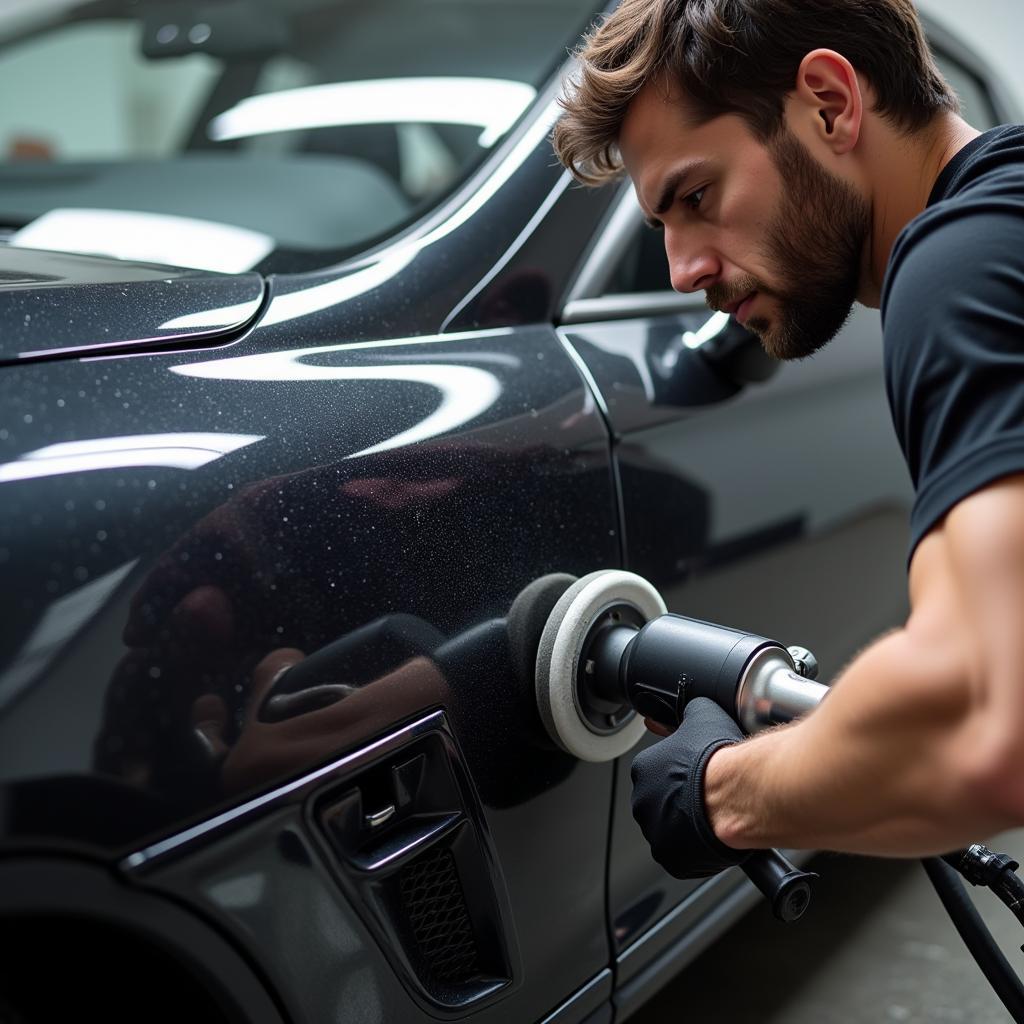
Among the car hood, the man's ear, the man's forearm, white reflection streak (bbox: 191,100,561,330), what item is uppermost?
the man's ear

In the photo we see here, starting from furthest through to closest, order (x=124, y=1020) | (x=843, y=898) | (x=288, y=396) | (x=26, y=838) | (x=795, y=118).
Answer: (x=843, y=898) → (x=795, y=118) → (x=288, y=396) → (x=124, y=1020) → (x=26, y=838)

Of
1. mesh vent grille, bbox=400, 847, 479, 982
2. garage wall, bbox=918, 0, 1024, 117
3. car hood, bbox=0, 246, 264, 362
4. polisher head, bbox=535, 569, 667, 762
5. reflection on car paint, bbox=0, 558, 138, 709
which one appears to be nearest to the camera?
reflection on car paint, bbox=0, 558, 138, 709

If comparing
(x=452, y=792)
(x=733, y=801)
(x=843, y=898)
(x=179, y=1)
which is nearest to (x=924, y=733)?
(x=733, y=801)

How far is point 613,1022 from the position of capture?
1244 millimetres

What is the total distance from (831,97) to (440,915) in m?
0.84

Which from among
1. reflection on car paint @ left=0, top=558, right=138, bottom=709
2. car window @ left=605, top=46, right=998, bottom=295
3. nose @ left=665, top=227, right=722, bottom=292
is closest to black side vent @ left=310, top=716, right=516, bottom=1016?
reflection on car paint @ left=0, top=558, right=138, bottom=709

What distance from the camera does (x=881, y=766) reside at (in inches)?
32.1

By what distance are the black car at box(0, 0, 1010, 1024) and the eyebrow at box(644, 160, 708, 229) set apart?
143 millimetres

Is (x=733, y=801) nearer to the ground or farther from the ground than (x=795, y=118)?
nearer to the ground

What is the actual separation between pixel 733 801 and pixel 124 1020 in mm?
490

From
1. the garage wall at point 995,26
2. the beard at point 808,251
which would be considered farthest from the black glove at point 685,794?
the garage wall at point 995,26

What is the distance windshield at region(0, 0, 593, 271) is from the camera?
4.70ft

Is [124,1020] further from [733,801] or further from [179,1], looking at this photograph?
[179,1]

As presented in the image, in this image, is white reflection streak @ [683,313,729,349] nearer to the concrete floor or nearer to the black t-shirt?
the black t-shirt
